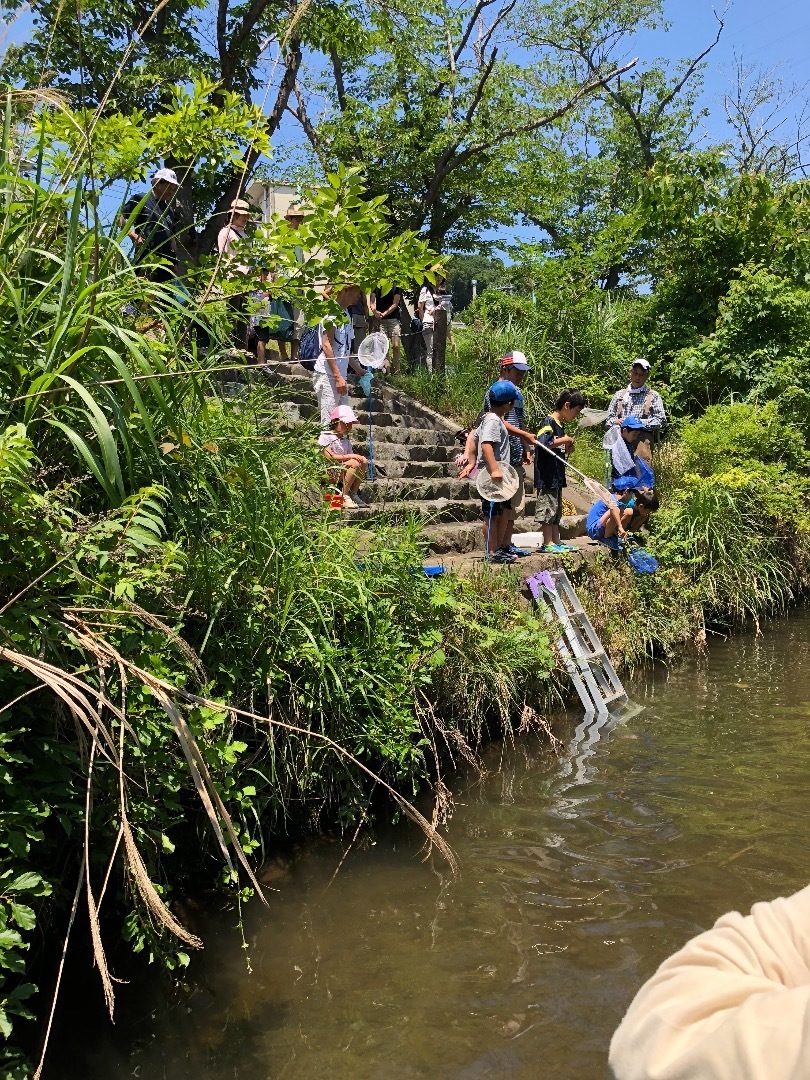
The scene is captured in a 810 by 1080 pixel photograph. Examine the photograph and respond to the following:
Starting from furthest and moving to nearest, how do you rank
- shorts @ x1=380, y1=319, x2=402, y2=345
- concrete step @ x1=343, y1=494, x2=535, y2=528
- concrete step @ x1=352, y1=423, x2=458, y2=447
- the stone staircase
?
shorts @ x1=380, y1=319, x2=402, y2=345 < concrete step @ x1=352, y1=423, x2=458, y2=447 < the stone staircase < concrete step @ x1=343, y1=494, x2=535, y2=528

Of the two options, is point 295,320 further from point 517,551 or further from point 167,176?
point 517,551

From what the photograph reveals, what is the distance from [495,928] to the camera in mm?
3848

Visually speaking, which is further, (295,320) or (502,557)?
(502,557)

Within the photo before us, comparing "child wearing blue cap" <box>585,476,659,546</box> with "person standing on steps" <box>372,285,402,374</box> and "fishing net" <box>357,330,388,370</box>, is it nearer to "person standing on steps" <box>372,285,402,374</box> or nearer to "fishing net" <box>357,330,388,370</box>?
"fishing net" <box>357,330,388,370</box>

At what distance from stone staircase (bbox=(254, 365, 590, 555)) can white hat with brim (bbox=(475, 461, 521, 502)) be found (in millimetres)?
519

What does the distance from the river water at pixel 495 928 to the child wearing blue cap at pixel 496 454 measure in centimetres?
197

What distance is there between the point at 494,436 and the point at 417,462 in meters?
2.75

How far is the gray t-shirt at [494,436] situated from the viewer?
721cm

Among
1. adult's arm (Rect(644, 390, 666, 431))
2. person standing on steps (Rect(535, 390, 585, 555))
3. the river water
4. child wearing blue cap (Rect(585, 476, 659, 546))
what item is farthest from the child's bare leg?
the river water

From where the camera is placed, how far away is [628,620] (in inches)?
312

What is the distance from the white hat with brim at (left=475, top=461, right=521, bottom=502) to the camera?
7.13 m

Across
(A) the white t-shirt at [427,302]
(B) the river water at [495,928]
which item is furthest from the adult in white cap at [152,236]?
(A) the white t-shirt at [427,302]

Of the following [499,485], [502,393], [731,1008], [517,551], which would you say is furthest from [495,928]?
[502,393]

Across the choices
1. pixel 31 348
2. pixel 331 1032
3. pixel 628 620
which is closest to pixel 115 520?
pixel 31 348
